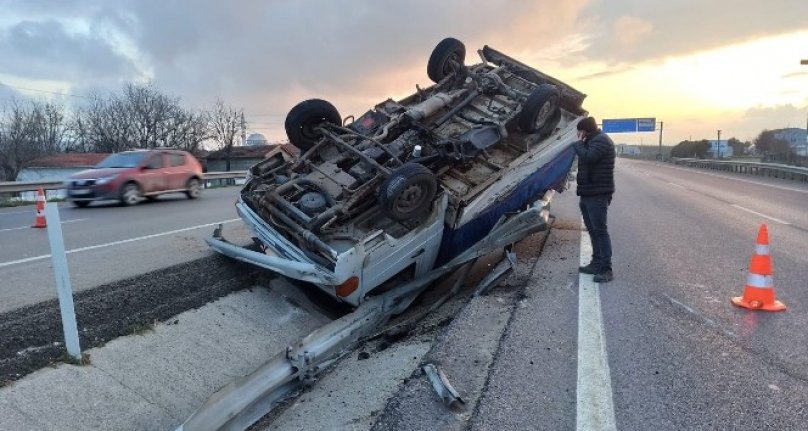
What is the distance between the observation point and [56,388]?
387 cm

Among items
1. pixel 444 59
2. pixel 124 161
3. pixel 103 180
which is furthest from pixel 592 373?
pixel 124 161

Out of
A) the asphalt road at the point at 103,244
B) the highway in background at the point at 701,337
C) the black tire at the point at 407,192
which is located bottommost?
the highway in background at the point at 701,337

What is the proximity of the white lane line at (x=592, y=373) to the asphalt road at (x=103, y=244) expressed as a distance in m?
4.55

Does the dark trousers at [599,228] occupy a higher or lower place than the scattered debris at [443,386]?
higher

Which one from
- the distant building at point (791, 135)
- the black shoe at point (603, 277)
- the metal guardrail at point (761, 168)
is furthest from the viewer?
the distant building at point (791, 135)

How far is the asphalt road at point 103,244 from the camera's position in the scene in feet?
19.0

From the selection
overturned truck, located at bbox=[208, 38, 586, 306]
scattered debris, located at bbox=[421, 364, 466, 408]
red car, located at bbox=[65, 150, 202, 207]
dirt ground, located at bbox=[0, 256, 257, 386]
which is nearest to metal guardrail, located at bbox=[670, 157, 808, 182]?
overturned truck, located at bbox=[208, 38, 586, 306]

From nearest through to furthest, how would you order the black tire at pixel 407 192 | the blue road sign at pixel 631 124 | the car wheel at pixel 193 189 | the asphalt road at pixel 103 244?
the black tire at pixel 407 192 < the asphalt road at pixel 103 244 < the car wheel at pixel 193 189 < the blue road sign at pixel 631 124

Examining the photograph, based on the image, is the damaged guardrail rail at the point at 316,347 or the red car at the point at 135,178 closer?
the damaged guardrail rail at the point at 316,347

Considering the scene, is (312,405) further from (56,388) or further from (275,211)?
(275,211)

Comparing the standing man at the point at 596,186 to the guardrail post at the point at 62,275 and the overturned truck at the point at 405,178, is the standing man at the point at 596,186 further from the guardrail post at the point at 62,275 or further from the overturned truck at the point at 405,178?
the guardrail post at the point at 62,275

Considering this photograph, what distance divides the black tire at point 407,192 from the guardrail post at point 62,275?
2448 millimetres

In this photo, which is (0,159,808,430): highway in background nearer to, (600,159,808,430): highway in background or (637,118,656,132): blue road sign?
(600,159,808,430): highway in background

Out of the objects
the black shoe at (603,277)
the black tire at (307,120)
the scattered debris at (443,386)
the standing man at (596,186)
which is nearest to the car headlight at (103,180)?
the black tire at (307,120)
